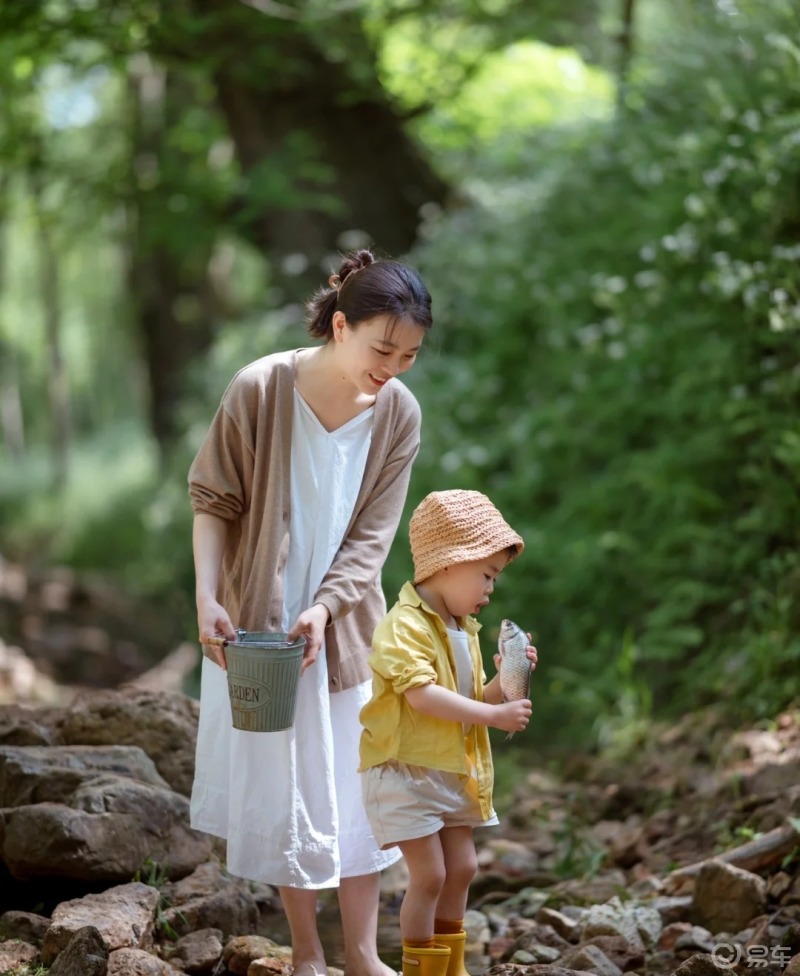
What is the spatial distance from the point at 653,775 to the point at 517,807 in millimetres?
575

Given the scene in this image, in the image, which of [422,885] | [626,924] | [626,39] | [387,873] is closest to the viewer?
[422,885]

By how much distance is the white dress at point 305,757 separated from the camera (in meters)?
3.10

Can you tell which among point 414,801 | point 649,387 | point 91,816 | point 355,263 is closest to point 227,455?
point 355,263

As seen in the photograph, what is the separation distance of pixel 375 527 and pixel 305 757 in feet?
2.00

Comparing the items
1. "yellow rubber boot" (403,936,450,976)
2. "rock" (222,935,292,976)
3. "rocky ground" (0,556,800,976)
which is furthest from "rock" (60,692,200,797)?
"yellow rubber boot" (403,936,450,976)

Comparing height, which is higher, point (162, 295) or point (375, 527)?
point (375, 527)

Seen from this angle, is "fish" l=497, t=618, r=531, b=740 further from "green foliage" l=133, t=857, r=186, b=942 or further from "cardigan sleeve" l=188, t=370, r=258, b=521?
"green foliage" l=133, t=857, r=186, b=942

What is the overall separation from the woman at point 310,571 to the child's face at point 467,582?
0.90 feet

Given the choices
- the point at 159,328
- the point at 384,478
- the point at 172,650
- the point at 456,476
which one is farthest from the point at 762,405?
the point at 159,328

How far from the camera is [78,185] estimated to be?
10.7 m

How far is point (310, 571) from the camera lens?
3236 millimetres

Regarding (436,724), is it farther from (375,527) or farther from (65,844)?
(65,844)

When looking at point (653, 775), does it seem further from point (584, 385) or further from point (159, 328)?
point (159, 328)

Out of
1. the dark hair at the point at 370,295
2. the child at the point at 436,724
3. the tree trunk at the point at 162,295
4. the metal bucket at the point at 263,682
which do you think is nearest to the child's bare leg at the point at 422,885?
the child at the point at 436,724
